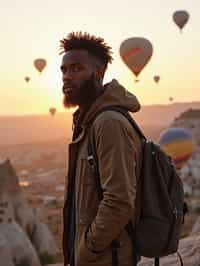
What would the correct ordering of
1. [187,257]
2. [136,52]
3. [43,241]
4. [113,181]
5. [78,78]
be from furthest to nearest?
[136,52] < [43,241] < [187,257] < [78,78] < [113,181]

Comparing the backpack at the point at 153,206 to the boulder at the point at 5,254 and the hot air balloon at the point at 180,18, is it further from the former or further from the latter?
the hot air balloon at the point at 180,18

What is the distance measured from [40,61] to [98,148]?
42.7 m

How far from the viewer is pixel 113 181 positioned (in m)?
3.01

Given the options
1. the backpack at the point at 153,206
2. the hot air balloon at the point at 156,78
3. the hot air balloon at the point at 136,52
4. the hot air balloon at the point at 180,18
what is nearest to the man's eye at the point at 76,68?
the backpack at the point at 153,206

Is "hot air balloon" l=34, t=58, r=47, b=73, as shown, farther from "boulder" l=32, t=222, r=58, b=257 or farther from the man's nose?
the man's nose

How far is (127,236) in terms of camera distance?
3148 mm

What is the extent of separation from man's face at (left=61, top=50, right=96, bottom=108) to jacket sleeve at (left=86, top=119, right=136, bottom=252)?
0.39 metres

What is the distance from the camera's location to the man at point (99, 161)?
119 inches

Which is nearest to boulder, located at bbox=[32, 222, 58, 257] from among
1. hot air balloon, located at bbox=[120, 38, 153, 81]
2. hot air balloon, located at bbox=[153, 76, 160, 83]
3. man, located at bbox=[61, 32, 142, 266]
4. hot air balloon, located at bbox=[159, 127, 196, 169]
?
hot air balloon, located at bbox=[159, 127, 196, 169]

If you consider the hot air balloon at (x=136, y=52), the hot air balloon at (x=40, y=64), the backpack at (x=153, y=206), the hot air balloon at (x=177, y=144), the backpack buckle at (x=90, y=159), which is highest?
the backpack buckle at (x=90, y=159)

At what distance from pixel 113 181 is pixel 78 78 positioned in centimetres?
75

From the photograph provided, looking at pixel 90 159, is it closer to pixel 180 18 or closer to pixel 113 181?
pixel 113 181

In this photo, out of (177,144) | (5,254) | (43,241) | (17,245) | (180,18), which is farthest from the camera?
(180,18)

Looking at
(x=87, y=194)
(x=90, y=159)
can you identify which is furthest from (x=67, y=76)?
(x=87, y=194)
